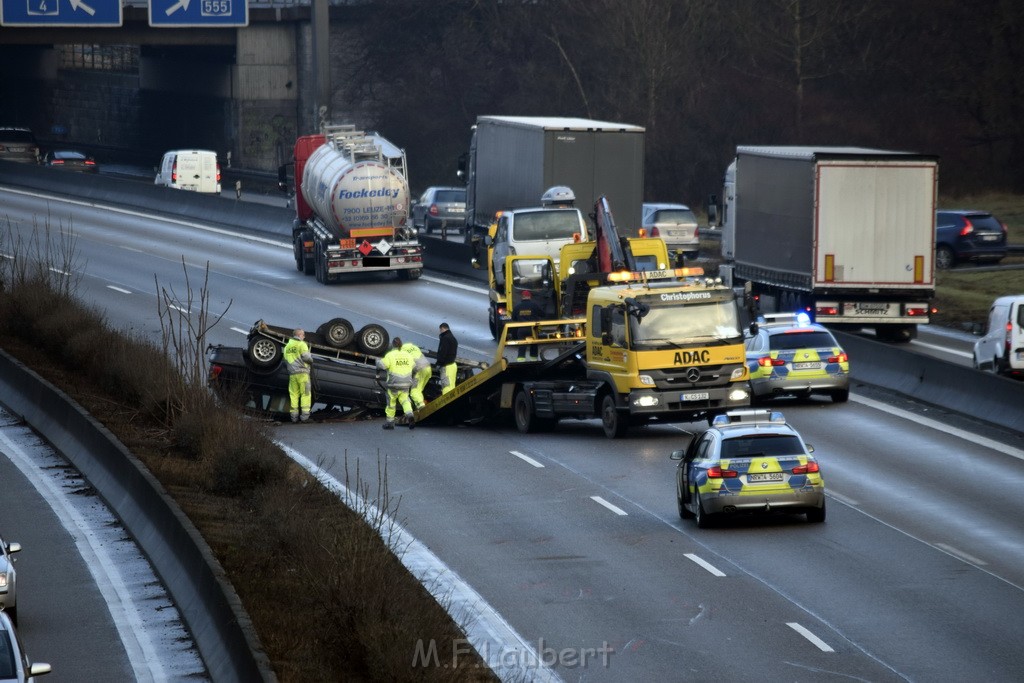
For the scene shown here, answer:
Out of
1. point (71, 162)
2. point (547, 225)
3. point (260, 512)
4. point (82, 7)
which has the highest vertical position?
point (82, 7)

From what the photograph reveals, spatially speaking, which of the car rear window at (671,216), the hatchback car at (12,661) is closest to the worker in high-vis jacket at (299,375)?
the hatchback car at (12,661)

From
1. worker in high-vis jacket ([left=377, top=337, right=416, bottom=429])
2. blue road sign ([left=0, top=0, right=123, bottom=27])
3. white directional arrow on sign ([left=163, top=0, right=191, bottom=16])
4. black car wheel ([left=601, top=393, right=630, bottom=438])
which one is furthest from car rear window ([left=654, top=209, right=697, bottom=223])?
blue road sign ([left=0, top=0, right=123, bottom=27])

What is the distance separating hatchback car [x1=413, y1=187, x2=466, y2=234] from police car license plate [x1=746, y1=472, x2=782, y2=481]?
3944 centimetres

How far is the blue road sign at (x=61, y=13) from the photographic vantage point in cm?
6166

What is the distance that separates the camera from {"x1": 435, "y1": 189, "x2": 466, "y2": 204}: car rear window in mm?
58812

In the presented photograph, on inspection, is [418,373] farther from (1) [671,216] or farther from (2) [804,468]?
(1) [671,216]

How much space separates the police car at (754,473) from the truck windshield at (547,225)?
Result: 17408mm

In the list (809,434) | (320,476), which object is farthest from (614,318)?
(320,476)

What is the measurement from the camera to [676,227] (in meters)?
50.0

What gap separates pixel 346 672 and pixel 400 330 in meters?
25.7

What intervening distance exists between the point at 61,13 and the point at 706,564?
50590 mm

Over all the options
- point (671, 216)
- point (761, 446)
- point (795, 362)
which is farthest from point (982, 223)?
point (761, 446)

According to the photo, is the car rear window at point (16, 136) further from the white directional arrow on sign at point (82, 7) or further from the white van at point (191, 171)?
the white directional arrow on sign at point (82, 7)

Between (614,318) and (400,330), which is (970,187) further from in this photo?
(614,318)
